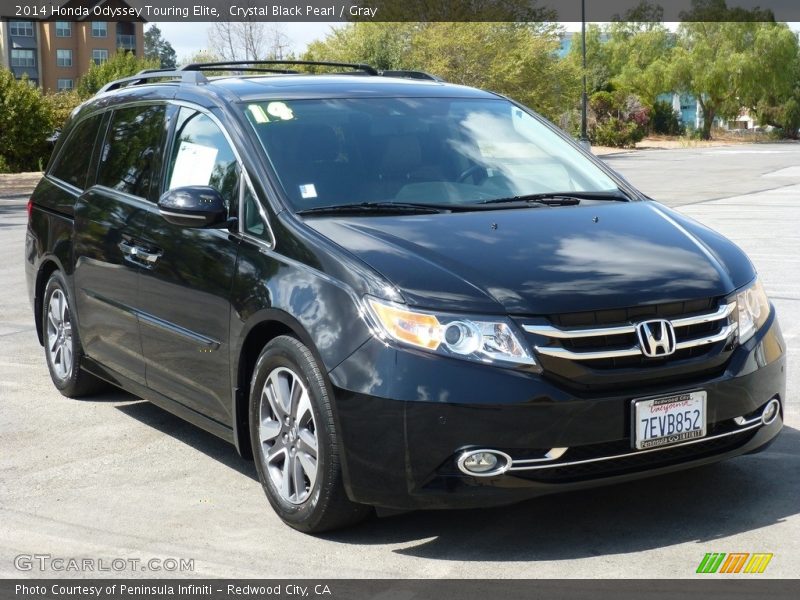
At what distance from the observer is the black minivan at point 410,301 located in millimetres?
4281

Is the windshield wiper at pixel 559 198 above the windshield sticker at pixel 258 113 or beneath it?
beneath

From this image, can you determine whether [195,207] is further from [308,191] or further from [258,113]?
[258,113]

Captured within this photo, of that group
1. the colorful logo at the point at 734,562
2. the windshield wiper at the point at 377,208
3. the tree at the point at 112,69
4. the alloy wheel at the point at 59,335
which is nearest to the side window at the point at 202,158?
the windshield wiper at the point at 377,208

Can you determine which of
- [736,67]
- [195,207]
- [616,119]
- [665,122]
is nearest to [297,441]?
[195,207]

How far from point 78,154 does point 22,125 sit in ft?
104

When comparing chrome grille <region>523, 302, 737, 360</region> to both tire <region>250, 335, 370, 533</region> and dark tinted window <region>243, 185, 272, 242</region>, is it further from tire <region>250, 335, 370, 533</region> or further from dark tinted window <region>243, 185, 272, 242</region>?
dark tinted window <region>243, 185, 272, 242</region>

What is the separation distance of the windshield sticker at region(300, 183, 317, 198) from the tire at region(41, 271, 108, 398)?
90.8 inches

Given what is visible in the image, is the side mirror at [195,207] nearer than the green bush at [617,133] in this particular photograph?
Yes

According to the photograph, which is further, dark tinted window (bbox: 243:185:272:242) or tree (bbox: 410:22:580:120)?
tree (bbox: 410:22:580:120)

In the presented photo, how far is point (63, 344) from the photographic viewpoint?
7293mm

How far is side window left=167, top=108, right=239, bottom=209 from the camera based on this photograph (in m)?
5.48

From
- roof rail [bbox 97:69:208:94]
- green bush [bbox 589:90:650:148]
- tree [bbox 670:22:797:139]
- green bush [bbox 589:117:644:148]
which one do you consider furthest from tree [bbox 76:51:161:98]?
roof rail [bbox 97:69:208:94]

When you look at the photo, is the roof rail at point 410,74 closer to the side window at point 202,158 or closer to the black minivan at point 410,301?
the black minivan at point 410,301

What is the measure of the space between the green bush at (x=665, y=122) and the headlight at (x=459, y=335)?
80666mm
